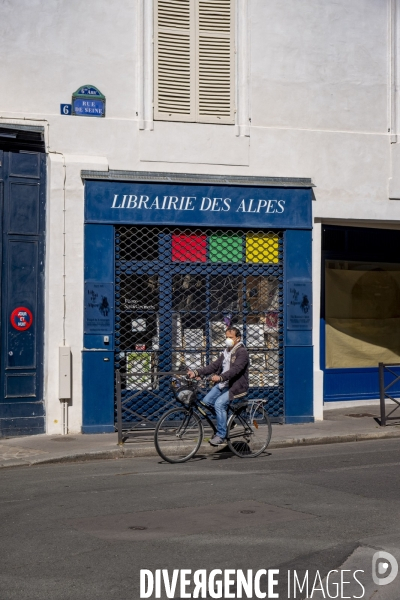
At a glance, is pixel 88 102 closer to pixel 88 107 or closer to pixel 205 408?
pixel 88 107

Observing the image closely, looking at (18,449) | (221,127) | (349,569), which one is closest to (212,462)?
(18,449)

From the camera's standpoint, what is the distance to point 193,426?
11.2 meters

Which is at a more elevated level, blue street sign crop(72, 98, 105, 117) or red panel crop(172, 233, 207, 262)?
blue street sign crop(72, 98, 105, 117)

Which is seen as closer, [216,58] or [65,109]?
[65,109]

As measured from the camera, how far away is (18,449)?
40.6 ft

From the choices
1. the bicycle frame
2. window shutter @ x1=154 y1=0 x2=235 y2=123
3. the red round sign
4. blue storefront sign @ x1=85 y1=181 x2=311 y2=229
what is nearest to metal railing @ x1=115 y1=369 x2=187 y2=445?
the red round sign

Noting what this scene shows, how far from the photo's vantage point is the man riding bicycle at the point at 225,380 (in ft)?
37.3

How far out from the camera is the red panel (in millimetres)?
14633

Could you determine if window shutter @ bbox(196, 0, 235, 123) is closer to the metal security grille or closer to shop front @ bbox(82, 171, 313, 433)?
shop front @ bbox(82, 171, 313, 433)

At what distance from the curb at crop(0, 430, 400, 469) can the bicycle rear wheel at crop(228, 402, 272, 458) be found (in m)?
0.52

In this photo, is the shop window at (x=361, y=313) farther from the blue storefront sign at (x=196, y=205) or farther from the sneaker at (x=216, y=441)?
the sneaker at (x=216, y=441)

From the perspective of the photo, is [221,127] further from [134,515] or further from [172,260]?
[134,515]

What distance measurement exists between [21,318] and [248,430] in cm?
430
